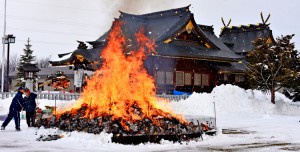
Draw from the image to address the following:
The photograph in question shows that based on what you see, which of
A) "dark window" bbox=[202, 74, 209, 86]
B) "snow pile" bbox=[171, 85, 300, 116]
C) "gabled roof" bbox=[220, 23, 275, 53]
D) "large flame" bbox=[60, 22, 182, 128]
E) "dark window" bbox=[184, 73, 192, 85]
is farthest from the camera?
"gabled roof" bbox=[220, 23, 275, 53]

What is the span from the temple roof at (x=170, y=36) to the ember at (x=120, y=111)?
17.7 metres

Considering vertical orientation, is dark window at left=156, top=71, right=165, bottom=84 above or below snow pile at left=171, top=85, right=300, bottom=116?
above

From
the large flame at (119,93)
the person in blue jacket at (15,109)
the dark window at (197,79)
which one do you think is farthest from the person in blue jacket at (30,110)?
the dark window at (197,79)

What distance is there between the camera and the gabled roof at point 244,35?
160 ft

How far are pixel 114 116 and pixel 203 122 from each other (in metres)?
3.42

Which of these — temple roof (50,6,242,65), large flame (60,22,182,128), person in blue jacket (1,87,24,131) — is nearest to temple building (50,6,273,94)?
temple roof (50,6,242,65)

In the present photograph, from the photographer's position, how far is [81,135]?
12.8 meters

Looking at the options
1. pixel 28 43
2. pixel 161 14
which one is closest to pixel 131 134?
pixel 161 14

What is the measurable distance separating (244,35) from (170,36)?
60.9 feet

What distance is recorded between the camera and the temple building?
35.4 m

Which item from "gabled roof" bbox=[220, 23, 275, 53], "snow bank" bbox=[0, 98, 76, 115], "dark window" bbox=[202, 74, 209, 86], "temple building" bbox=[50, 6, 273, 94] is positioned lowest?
"snow bank" bbox=[0, 98, 76, 115]

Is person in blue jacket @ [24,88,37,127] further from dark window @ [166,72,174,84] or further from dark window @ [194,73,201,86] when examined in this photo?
dark window @ [194,73,201,86]

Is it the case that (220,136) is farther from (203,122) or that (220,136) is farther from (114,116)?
(114,116)

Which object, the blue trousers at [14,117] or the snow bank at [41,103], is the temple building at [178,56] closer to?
the snow bank at [41,103]
